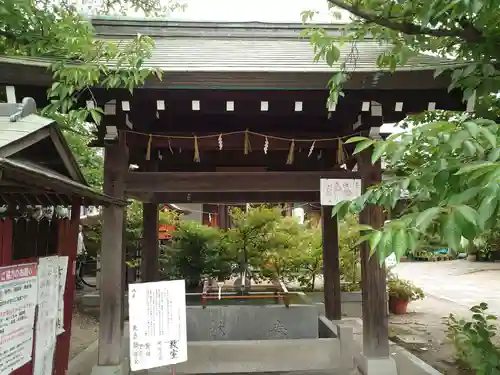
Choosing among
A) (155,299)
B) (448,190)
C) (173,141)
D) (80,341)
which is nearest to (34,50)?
(173,141)

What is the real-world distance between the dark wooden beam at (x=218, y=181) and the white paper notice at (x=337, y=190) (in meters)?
0.13

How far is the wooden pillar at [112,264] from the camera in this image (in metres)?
4.91

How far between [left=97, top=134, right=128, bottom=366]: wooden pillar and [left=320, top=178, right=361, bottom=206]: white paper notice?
7.88 feet

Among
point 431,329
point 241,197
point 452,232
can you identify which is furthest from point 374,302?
point 431,329

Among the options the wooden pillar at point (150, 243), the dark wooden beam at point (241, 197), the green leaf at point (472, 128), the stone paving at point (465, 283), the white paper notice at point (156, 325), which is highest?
the dark wooden beam at point (241, 197)

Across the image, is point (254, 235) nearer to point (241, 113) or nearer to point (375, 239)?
point (241, 113)

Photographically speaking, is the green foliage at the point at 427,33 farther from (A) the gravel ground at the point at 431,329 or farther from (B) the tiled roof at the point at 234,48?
(A) the gravel ground at the point at 431,329

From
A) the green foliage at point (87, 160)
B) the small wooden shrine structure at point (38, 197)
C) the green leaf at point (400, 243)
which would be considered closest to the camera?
the green leaf at point (400, 243)

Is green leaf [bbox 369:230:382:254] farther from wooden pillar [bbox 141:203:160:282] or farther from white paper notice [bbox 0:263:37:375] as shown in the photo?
wooden pillar [bbox 141:203:160:282]

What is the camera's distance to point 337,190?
16.8 feet

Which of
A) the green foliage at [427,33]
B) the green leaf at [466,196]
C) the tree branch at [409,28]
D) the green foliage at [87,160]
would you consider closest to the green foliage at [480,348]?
the green foliage at [427,33]

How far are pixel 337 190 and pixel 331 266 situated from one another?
2.80 m

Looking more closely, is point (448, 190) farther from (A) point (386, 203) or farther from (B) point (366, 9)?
(B) point (366, 9)

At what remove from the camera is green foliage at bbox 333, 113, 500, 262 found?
1606mm
